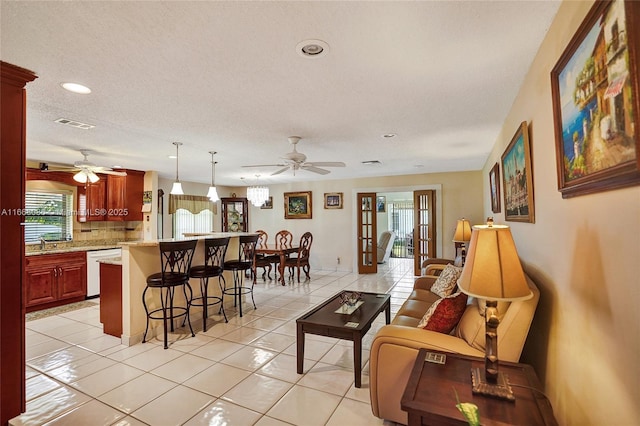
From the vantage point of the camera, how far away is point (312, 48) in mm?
1724

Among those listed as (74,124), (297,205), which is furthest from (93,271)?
(297,205)

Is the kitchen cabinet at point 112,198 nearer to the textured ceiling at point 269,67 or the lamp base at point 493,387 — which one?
the textured ceiling at point 269,67

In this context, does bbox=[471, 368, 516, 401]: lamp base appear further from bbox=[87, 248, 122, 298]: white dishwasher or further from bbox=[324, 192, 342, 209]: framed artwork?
bbox=[324, 192, 342, 209]: framed artwork

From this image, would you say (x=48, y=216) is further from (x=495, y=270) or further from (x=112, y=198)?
(x=495, y=270)

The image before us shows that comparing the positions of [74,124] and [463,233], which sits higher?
[74,124]

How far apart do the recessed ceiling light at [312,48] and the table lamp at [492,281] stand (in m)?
1.32

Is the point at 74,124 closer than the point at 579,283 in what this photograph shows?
No

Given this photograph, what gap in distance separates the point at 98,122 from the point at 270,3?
2.65m

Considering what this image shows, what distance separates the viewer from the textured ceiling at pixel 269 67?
1.43m

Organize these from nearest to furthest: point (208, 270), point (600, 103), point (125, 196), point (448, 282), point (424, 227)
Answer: point (600, 103) < point (448, 282) < point (208, 270) < point (125, 196) < point (424, 227)

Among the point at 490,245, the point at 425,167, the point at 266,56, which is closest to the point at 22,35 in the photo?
the point at 266,56

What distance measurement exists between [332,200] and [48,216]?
18.8 ft

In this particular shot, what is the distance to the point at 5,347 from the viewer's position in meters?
1.77

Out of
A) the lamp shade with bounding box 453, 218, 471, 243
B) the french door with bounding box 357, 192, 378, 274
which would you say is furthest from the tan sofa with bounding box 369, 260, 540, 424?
the french door with bounding box 357, 192, 378, 274
